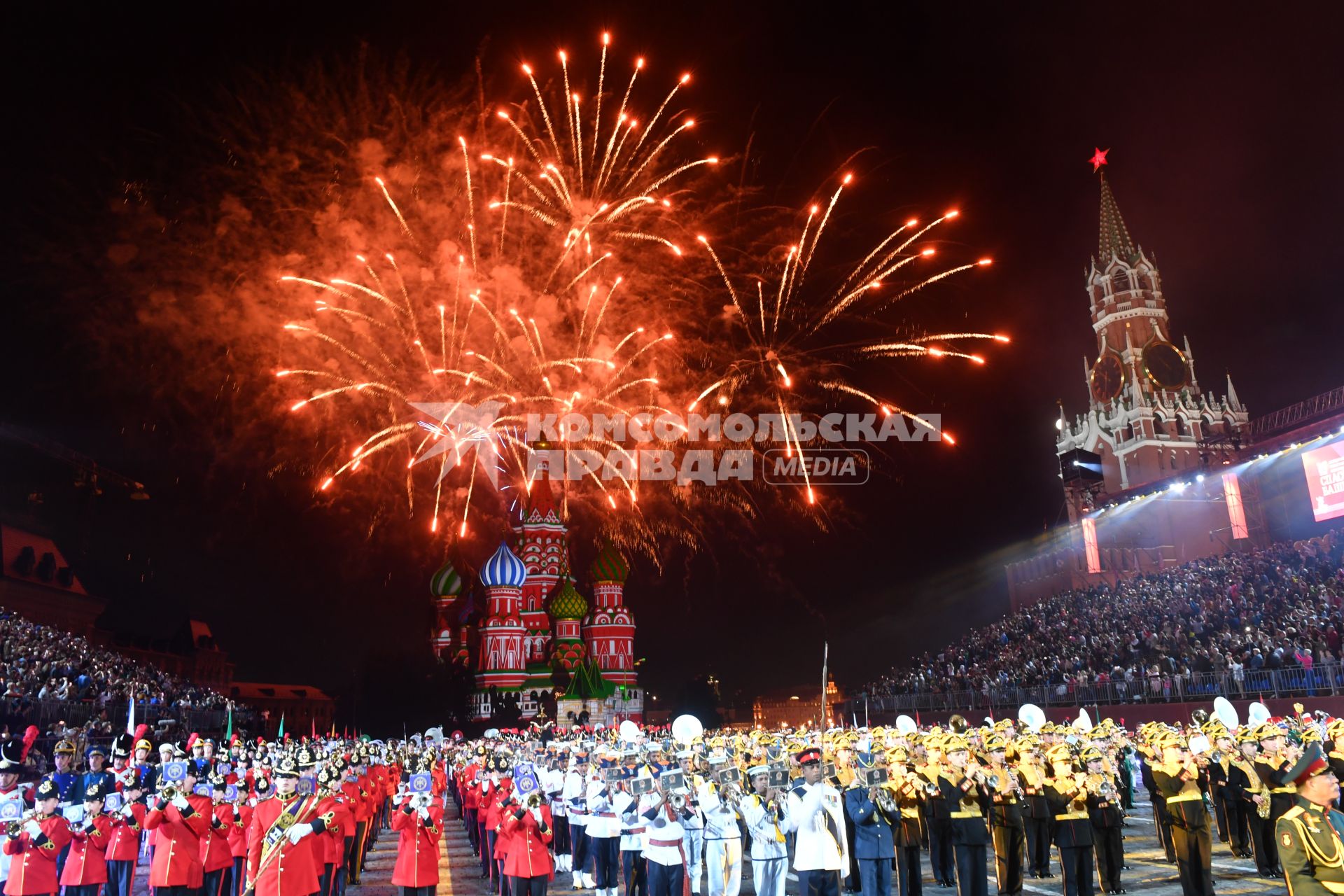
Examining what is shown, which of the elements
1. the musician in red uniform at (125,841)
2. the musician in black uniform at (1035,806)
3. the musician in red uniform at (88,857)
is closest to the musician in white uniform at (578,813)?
the musician in red uniform at (125,841)

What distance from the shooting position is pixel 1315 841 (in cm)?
563

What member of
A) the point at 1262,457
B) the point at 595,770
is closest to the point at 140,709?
the point at 595,770

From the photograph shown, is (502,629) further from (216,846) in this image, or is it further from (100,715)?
(216,846)

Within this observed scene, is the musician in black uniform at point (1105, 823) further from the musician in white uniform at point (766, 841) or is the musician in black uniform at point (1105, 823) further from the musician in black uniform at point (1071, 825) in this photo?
the musician in white uniform at point (766, 841)

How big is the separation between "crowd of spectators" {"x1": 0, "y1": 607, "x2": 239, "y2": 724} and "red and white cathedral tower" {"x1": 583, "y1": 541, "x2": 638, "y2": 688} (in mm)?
35136

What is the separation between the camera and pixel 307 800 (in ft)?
30.9

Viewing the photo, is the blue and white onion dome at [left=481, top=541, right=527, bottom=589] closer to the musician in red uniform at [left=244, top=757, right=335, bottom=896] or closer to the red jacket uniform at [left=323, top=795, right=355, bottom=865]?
the red jacket uniform at [left=323, top=795, right=355, bottom=865]

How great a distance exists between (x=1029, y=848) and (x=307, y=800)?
35.6 feet

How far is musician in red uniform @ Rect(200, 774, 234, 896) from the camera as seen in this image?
11.3 m

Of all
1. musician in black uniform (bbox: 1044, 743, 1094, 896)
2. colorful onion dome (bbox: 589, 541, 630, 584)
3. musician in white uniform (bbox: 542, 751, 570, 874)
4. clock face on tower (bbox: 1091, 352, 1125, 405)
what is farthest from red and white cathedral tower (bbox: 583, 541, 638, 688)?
musician in black uniform (bbox: 1044, 743, 1094, 896)

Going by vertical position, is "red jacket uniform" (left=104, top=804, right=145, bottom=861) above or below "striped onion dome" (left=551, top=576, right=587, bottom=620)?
below

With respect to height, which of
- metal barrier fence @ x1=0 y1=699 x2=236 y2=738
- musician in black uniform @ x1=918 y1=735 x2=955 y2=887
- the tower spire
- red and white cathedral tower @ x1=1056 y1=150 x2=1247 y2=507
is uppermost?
the tower spire

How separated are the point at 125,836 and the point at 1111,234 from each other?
90.8 m

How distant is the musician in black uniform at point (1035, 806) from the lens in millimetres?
12297
